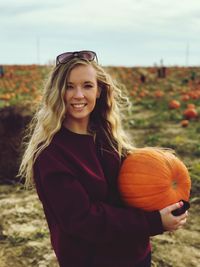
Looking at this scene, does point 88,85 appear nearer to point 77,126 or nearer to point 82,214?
point 77,126

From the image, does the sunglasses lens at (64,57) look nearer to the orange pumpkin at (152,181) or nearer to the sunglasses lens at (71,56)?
the sunglasses lens at (71,56)

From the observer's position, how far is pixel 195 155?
22.9ft

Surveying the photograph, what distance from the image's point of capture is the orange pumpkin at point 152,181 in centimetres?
238

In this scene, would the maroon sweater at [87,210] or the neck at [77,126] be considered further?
the neck at [77,126]

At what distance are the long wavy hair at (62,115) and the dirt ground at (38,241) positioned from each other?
5.38 ft

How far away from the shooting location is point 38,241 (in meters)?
4.21

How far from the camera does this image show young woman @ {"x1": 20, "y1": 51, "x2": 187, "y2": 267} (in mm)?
2045

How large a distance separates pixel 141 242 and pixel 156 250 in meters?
1.76

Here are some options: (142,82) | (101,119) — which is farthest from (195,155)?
(142,82)

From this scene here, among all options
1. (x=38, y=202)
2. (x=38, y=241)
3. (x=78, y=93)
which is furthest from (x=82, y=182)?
(x=38, y=202)

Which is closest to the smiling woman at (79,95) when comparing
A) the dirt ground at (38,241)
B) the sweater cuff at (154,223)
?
the sweater cuff at (154,223)

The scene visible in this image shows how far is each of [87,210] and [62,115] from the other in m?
0.48

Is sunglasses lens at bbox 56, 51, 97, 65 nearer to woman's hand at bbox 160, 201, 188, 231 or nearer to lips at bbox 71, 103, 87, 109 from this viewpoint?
lips at bbox 71, 103, 87, 109

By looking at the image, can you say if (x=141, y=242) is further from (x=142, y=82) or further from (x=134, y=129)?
(x=142, y=82)
